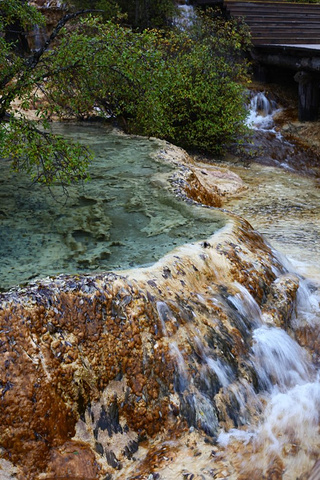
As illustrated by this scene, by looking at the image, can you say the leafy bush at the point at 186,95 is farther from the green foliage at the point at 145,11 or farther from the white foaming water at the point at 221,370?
the white foaming water at the point at 221,370

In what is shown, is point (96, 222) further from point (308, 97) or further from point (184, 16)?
point (184, 16)

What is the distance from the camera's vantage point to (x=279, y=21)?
19.9 meters

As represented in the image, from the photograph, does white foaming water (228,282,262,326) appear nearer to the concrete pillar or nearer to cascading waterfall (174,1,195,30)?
the concrete pillar

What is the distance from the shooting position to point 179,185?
8.96 meters

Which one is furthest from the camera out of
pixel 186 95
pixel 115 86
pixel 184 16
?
pixel 184 16

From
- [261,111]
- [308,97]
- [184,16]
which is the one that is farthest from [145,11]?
[308,97]

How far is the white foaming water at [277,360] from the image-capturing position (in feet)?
19.5

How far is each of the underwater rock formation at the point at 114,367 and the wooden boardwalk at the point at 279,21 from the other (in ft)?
50.8

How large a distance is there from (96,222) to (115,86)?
264cm

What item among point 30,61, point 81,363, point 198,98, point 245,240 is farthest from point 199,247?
point 198,98

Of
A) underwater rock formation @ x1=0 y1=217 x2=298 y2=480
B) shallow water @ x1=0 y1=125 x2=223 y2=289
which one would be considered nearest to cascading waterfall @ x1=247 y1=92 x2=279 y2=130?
shallow water @ x1=0 y1=125 x2=223 y2=289

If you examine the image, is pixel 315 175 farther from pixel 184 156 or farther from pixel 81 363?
pixel 81 363

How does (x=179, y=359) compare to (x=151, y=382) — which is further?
(x=179, y=359)

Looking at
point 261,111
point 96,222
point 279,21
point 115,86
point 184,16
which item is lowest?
point 96,222
